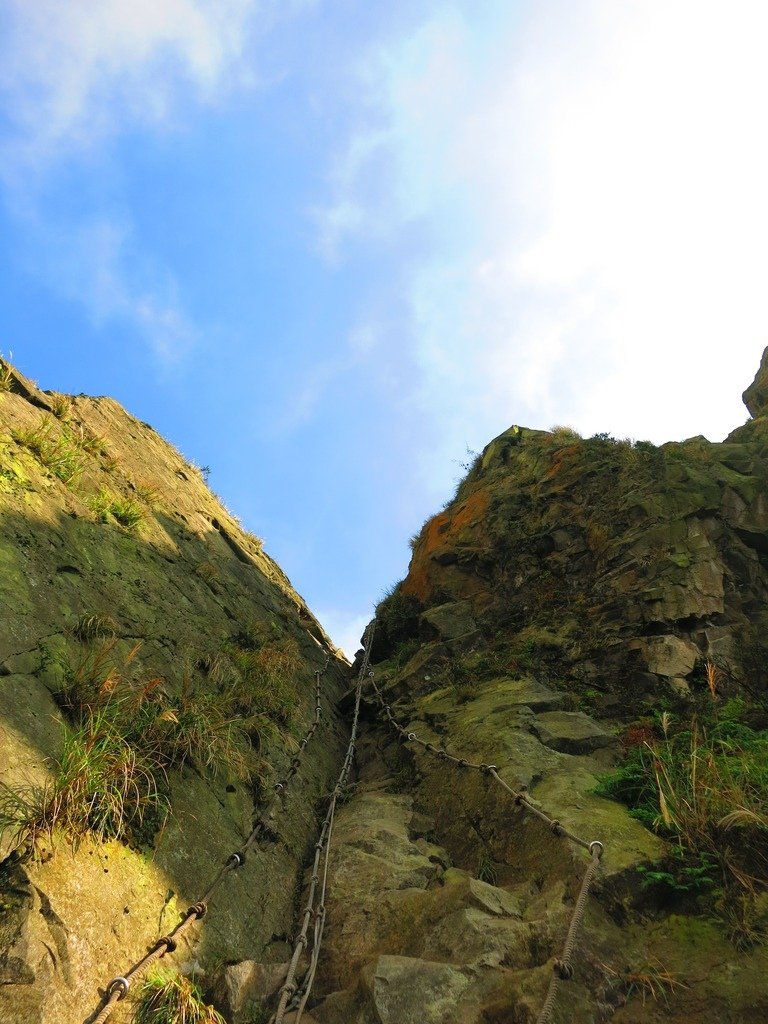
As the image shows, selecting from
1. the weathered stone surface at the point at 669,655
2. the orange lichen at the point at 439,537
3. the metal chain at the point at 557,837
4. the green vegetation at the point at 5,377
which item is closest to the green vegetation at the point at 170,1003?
the metal chain at the point at 557,837

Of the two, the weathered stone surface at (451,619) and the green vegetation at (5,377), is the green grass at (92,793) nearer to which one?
the green vegetation at (5,377)

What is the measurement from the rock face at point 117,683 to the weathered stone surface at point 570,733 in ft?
9.42

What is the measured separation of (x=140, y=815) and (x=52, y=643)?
1.80 metres

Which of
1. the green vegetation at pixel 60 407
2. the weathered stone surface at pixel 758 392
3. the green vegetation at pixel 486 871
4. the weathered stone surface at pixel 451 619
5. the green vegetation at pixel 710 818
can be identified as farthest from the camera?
the weathered stone surface at pixel 758 392

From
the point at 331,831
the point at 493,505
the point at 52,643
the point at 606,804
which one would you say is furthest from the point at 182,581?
the point at 493,505

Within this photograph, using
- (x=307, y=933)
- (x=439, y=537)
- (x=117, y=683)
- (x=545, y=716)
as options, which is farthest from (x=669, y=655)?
(x=117, y=683)

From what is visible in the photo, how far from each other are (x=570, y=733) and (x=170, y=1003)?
17.8 feet

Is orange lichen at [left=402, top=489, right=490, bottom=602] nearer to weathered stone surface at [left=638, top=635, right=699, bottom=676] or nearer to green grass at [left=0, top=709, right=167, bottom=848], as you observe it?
weathered stone surface at [left=638, top=635, right=699, bottom=676]

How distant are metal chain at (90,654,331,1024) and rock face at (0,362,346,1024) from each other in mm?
84

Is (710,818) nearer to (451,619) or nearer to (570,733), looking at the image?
(570,733)

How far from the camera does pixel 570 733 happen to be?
25.7ft

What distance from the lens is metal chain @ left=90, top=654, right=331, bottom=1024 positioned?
3562 millimetres

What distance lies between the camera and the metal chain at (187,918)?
11.7 ft

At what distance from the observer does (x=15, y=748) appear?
4348 mm
